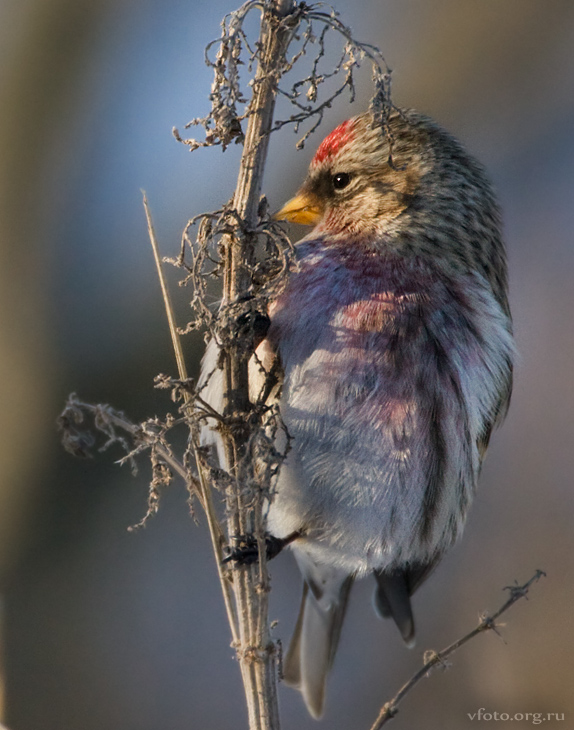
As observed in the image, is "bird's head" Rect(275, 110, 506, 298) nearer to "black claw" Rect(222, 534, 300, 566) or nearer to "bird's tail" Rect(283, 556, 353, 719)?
"black claw" Rect(222, 534, 300, 566)

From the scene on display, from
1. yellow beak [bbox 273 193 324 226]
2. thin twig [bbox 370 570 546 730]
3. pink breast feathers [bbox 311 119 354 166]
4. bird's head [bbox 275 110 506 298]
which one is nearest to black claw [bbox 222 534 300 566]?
thin twig [bbox 370 570 546 730]

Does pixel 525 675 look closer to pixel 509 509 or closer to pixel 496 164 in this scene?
pixel 509 509

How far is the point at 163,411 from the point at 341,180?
1706 millimetres

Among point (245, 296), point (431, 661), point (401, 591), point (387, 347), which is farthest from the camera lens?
point (401, 591)

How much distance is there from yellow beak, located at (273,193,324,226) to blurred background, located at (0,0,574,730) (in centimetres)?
115

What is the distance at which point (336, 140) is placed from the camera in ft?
7.95

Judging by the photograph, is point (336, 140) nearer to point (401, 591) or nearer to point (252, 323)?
point (252, 323)

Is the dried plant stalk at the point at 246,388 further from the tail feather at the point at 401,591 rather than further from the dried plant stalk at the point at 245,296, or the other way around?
the tail feather at the point at 401,591

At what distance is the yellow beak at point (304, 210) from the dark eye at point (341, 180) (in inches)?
2.9

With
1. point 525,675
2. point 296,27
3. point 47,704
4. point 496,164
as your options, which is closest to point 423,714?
point 525,675

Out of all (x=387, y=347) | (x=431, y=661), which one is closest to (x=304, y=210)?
(x=387, y=347)

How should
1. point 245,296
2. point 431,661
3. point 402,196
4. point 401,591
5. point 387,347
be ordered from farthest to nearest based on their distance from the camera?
1. point 401,591
2. point 402,196
3. point 387,347
4. point 431,661
5. point 245,296

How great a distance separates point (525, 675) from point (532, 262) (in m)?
1.91

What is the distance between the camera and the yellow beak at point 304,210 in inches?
95.0
